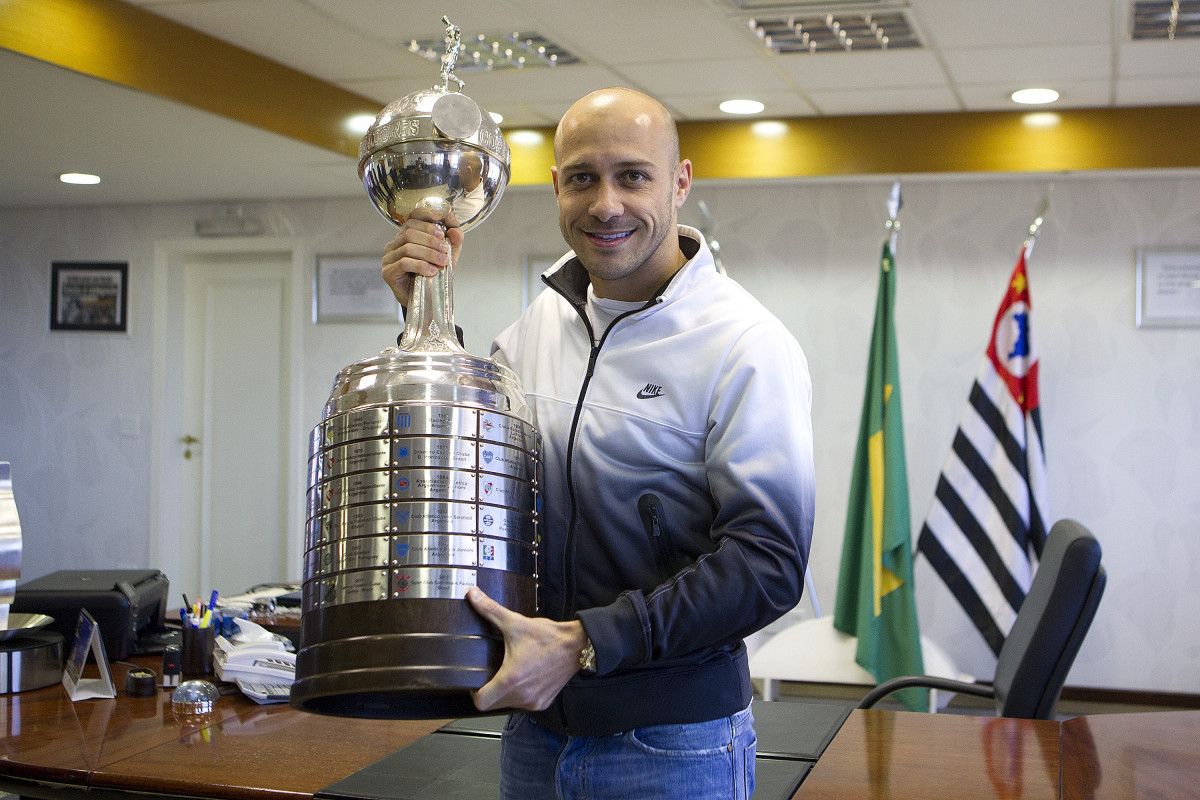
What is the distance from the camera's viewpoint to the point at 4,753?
5.94 feet

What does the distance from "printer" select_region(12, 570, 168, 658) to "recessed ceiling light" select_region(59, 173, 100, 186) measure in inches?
118

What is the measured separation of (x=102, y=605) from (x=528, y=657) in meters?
1.76

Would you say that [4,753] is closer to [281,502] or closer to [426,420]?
[426,420]

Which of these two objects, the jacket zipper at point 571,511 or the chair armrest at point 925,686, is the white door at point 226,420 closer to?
the chair armrest at point 925,686

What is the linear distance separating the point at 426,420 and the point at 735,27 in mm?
2809

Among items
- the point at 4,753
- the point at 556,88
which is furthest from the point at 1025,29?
the point at 4,753

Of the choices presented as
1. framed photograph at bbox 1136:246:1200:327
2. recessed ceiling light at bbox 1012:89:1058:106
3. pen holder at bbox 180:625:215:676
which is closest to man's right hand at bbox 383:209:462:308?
pen holder at bbox 180:625:215:676

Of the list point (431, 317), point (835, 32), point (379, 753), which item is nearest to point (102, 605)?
point (379, 753)

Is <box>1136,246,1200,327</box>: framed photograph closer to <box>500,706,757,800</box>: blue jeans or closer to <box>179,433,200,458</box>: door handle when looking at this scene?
<box>500,706,757,800</box>: blue jeans

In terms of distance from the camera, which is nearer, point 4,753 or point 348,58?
point 4,753

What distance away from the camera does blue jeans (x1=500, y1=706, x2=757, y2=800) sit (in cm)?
128

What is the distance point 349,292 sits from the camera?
5699 mm

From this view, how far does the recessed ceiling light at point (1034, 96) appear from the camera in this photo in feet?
14.3

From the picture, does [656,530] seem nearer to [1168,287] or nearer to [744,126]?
[744,126]
